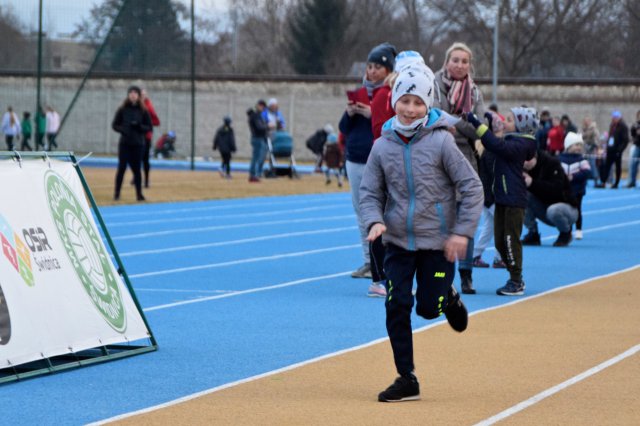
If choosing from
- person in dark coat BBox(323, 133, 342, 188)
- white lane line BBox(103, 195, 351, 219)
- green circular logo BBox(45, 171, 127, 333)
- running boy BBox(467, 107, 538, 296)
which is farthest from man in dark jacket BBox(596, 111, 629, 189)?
green circular logo BBox(45, 171, 127, 333)

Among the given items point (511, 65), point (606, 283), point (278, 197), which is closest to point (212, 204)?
point (278, 197)

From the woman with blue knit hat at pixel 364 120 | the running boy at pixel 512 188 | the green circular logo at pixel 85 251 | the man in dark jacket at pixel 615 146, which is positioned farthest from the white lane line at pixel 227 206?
the green circular logo at pixel 85 251

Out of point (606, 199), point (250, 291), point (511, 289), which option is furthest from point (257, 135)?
point (511, 289)

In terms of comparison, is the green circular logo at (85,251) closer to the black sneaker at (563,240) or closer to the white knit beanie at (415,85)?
the white knit beanie at (415,85)

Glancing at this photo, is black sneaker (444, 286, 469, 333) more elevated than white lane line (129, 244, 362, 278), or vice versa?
black sneaker (444, 286, 469, 333)

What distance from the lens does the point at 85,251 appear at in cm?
865

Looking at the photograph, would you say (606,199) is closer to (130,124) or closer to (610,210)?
(610,210)

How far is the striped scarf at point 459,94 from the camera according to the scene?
449 inches

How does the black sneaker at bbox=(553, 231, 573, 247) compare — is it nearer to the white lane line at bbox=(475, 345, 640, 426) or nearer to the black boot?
the black boot

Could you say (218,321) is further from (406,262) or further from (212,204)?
(212,204)

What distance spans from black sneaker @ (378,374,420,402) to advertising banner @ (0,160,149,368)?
2001 mm

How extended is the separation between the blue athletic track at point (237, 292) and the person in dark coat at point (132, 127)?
0.85 metres

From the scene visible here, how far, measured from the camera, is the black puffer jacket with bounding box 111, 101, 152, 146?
78.3 ft

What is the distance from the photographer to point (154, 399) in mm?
7270
